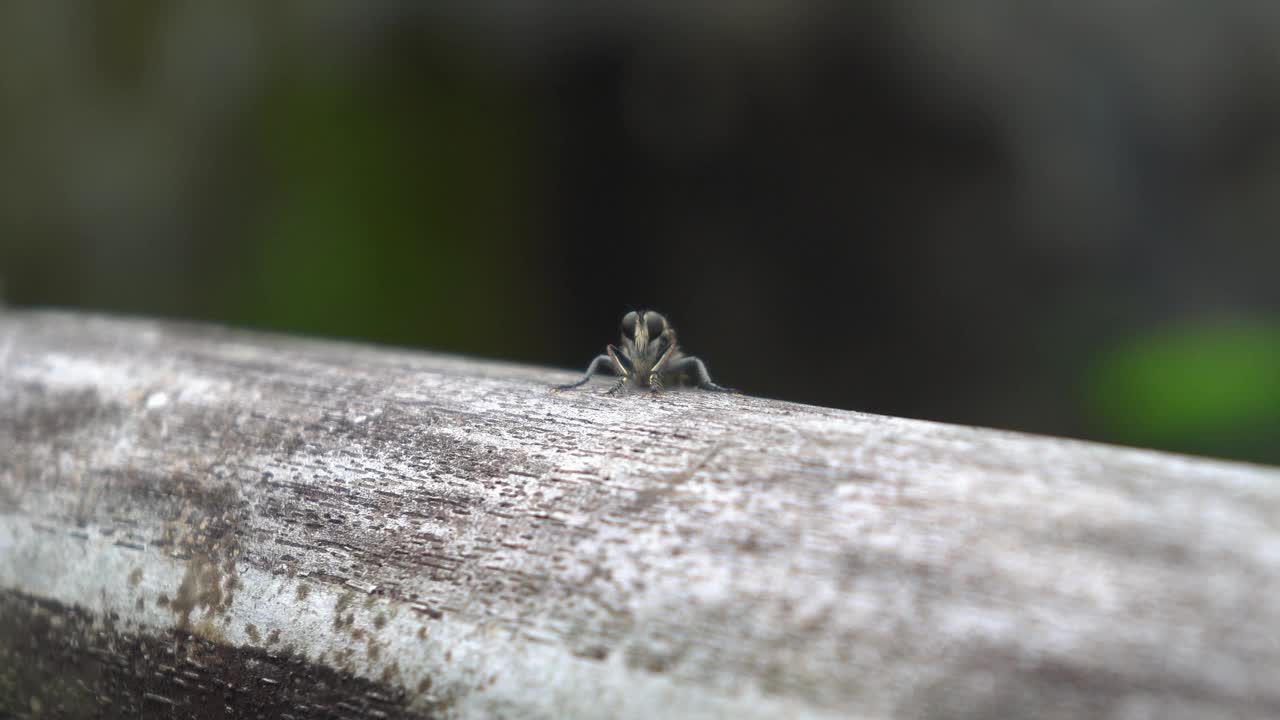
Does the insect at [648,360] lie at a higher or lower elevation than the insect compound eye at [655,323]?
lower

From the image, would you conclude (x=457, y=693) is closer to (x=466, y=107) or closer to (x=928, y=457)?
(x=928, y=457)

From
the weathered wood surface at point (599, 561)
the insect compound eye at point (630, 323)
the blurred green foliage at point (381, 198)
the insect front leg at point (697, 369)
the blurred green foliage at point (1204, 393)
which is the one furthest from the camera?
the blurred green foliage at point (381, 198)

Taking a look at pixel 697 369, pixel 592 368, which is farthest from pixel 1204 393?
pixel 592 368

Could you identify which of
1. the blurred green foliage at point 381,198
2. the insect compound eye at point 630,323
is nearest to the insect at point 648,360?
the insect compound eye at point 630,323

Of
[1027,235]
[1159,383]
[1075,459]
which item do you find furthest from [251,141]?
[1075,459]

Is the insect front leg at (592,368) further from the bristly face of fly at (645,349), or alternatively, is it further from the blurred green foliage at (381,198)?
the blurred green foliage at (381,198)

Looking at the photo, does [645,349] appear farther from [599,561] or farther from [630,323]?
[599,561]

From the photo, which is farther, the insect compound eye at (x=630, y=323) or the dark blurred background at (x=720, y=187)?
the dark blurred background at (x=720, y=187)

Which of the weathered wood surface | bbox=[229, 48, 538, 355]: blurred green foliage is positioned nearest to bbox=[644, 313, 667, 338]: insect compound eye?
the weathered wood surface
